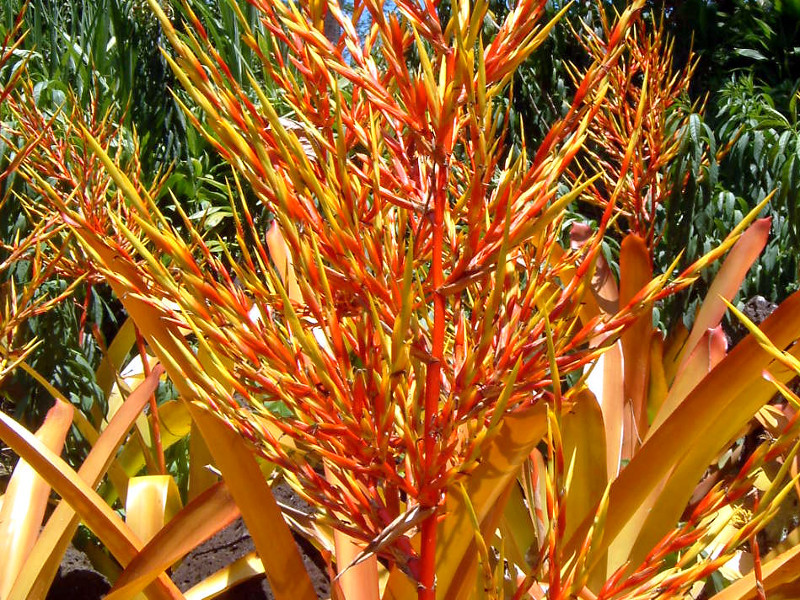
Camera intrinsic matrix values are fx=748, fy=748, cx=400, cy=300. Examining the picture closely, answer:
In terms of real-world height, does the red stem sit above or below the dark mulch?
above

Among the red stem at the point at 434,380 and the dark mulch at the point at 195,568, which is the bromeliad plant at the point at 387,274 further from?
the dark mulch at the point at 195,568

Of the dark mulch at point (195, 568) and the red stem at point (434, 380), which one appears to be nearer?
the red stem at point (434, 380)

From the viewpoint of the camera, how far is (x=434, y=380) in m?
0.66

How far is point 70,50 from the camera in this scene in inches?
141

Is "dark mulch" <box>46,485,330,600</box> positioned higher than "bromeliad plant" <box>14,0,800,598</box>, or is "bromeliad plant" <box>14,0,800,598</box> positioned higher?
"bromeliad plant" <box>14,0,800,598</box>

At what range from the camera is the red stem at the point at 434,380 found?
0.63 m

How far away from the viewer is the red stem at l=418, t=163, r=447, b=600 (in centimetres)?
63

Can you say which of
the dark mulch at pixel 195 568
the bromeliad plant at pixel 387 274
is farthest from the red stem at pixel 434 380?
the dark mulch at pixel 195 568

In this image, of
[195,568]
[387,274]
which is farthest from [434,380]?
[195,568]

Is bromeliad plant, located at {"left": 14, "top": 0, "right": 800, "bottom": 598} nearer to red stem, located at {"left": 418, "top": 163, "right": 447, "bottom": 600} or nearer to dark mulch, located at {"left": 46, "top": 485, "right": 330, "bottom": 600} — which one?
red stem, located at {"left": 418, "top": 163, "right": 447, "bottom": 600}

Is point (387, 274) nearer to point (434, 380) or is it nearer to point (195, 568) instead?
point (434, 380)

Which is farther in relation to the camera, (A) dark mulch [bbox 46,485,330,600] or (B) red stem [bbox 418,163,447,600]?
(A) dark mulch [bbox 46,485,330,600]

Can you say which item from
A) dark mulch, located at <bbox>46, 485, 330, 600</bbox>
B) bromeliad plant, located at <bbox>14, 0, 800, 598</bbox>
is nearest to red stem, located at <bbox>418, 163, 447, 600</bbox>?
bromeliad plant, located at <bbox>14, 0, 800, 598</bbox>

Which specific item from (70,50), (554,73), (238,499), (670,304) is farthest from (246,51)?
(238,499)
